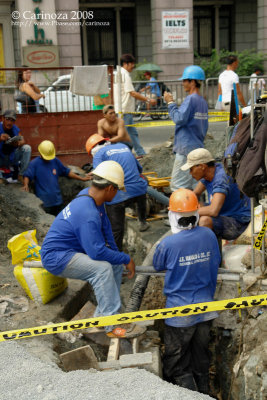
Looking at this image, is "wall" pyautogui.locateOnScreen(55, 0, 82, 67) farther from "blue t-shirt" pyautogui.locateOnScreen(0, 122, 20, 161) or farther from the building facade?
"blue t-shirt" pyautogui.locateOnScreen(0, 122, 20, 161)

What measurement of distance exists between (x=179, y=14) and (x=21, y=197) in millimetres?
14923

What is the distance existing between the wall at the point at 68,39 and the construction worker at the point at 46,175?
38.5ft

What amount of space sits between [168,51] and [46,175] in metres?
13.7

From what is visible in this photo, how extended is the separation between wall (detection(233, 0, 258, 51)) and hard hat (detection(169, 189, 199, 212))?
22973 millimetres

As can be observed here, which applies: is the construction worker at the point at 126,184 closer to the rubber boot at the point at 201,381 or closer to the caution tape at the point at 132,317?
the rubber boot at the point at 201,381

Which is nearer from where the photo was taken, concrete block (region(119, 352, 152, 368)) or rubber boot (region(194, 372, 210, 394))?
concrete block (region(119, 352, 152, 368))

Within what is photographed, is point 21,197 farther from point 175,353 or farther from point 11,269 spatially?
point 175,353

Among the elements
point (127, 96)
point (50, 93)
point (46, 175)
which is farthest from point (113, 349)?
point (50, 93)

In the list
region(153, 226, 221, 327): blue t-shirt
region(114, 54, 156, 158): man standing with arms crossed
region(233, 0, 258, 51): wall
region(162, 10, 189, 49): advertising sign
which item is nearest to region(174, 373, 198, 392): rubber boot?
region(153, 226, 221, 327): blue t-shirt

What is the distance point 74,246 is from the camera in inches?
196

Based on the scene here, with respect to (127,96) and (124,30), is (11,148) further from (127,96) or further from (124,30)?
(124,30)

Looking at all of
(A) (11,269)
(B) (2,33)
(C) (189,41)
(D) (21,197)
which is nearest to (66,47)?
(B) (2,33)

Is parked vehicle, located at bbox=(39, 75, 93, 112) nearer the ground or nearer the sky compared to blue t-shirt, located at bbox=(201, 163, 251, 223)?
nearer the sky

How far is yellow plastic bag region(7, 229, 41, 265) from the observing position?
17.6 feet
